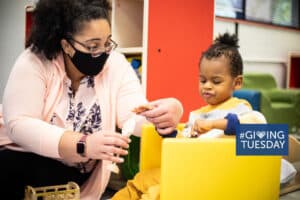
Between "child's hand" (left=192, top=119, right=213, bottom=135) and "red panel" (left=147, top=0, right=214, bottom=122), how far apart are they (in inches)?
20.9

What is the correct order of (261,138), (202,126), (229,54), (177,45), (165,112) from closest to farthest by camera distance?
(261,138) < (165,112) < (202,126) < (229,54) < (177,45)

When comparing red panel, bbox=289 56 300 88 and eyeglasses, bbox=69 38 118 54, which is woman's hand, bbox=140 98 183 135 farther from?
red panel, bbox=289 56 300 88

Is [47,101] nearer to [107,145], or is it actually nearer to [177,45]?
[107,145]

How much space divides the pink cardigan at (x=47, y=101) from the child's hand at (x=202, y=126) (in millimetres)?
188

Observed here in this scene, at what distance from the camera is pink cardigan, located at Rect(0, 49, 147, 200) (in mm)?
930

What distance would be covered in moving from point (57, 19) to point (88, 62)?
0.14m

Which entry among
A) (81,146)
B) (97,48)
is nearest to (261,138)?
(81,146)

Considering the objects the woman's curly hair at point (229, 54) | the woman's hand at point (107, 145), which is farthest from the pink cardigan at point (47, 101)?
the woman's curly hair at point (229, 54)

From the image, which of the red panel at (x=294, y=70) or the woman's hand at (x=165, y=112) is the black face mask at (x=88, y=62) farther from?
the red panel at (x=294, y=70)

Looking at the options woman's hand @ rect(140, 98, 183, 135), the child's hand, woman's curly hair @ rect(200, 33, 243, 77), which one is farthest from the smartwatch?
woman's curly hair @ rect(200, 33, 243, 77)

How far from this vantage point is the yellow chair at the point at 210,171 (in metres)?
0.96

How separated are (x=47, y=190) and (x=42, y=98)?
0.91 ft

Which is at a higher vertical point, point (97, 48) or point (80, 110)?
point (97, 48)

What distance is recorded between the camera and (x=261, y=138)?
0.77 m
